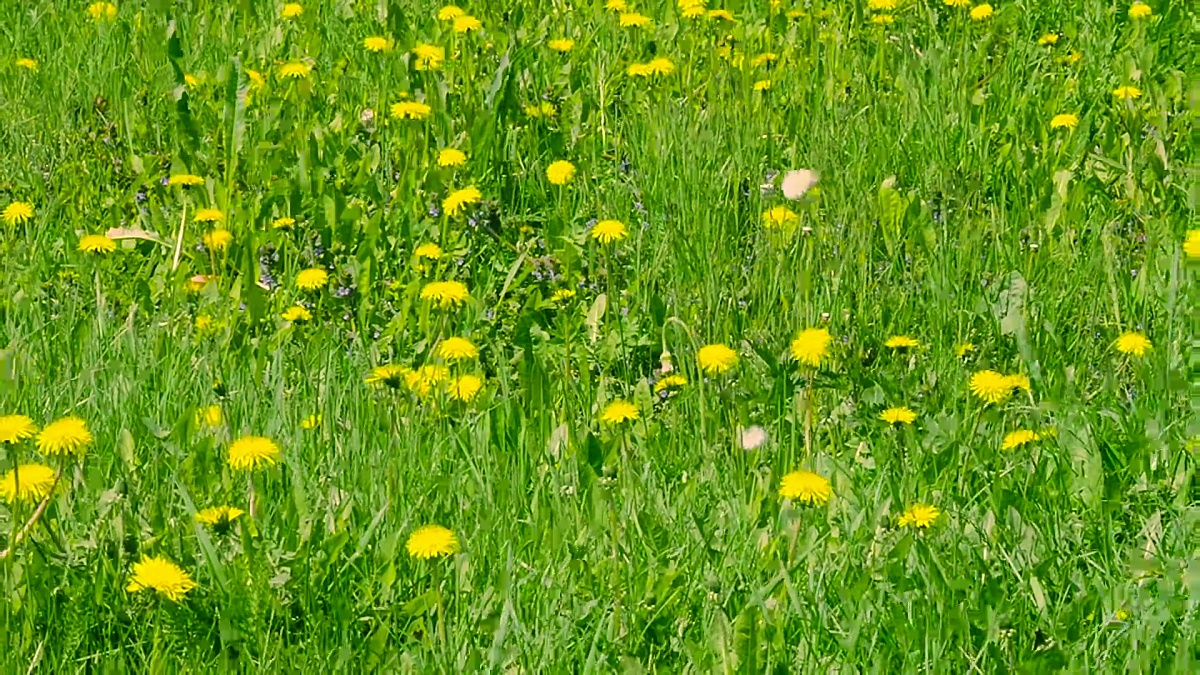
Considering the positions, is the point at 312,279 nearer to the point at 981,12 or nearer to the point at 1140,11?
the point at 981,12

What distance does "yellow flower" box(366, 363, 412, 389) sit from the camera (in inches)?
108

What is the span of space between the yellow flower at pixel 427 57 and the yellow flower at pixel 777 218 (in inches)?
42.3

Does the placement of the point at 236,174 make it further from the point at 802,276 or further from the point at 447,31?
the point at 802,276

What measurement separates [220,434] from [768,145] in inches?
66.6

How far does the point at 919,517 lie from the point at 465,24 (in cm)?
230

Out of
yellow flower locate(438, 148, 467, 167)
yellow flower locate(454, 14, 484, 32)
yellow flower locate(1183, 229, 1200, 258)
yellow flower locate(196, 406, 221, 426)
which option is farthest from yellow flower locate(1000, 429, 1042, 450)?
yellow flower locate(454, 14, 484, 32)

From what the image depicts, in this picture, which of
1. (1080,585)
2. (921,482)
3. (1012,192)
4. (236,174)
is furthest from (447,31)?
(1080,585)

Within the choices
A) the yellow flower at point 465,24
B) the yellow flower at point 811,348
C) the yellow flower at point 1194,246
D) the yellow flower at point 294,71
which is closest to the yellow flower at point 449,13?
the yellow flower at point 465,24

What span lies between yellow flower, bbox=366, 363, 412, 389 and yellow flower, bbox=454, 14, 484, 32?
5.12ft

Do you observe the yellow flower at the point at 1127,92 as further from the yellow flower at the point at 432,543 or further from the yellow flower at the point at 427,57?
the yellow flower at the point at 432,543

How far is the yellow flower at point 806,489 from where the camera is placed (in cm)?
238

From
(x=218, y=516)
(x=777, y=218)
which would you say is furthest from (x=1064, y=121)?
(x=218, y=516)

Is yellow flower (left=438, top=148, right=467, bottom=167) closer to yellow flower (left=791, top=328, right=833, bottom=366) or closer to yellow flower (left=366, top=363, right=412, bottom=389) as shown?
yellow flower (left=366, top=363, right=412, bottom=389)

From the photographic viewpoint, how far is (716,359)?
2.87 metres
